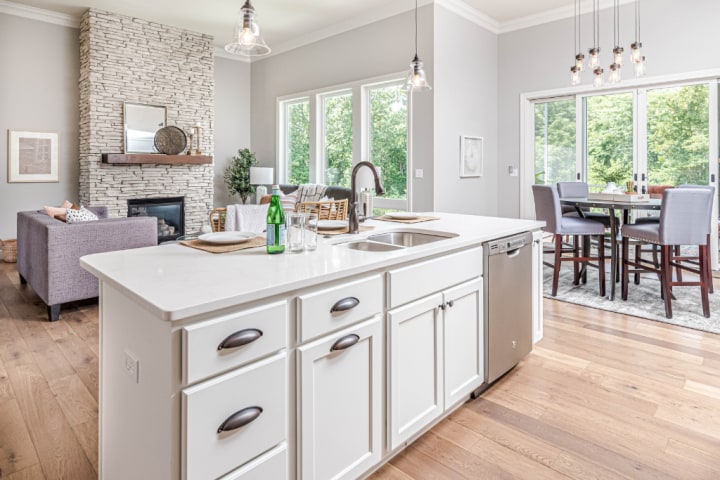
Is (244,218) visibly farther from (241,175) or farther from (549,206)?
(241,175)

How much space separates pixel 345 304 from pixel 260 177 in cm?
608

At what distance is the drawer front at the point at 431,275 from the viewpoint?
5.58 feet

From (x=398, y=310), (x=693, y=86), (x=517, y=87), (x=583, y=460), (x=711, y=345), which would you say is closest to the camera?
(x=398, y=310)

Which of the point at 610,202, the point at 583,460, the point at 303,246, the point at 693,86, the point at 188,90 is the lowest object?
the point at 583,460

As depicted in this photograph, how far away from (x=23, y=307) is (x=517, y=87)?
6127 mm

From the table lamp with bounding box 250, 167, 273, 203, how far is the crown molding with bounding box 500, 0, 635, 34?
3.95 meters

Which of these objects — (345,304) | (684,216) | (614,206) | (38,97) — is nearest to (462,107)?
(614,206)

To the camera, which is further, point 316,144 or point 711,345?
point 316,144

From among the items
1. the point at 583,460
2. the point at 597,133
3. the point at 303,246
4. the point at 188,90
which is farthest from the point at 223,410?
the point at 188,90

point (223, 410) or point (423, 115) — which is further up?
point (423, 115)

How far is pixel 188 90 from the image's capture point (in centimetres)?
680

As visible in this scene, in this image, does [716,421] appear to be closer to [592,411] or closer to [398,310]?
[592,411]

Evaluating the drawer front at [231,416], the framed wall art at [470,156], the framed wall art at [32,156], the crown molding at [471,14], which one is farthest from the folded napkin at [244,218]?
the framed wall art at [32,156]

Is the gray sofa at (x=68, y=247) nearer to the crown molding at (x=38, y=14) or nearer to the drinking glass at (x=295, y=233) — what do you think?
the drinking glass at (x=295, y=233)
